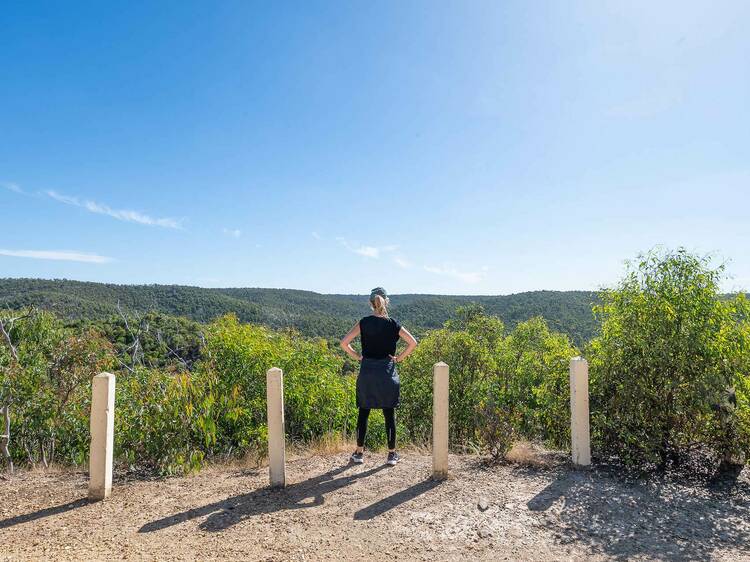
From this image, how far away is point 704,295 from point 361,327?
362 cm

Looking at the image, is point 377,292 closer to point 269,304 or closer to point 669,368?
point 669,368

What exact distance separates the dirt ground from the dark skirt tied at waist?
0.75 meters

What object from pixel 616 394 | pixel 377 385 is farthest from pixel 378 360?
pixel 616 394

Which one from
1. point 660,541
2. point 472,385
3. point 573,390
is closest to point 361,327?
point 573,390

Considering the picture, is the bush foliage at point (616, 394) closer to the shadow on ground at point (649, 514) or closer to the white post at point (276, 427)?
the shadow on ground at point (649, 514)

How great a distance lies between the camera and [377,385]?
484 cm

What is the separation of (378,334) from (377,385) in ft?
1.78

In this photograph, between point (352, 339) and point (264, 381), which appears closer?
point (352, 339)

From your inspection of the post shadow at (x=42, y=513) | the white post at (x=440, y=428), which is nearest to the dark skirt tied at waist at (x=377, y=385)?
the white post at (x=440, y=428)

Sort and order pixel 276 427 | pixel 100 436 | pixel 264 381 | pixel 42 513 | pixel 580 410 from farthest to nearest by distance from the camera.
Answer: pixel 264 381, pixel 580 410, pixel 276 427, pixel 100 436, pixel 42 513

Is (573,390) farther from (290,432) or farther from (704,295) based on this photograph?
(290,432)

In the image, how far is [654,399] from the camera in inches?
191

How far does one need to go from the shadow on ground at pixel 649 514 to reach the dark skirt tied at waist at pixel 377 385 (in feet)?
5.38

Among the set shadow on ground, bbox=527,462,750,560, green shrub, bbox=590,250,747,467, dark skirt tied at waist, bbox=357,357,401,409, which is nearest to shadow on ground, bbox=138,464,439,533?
dark skirt tied at waist, bbox=357,357,401,409
